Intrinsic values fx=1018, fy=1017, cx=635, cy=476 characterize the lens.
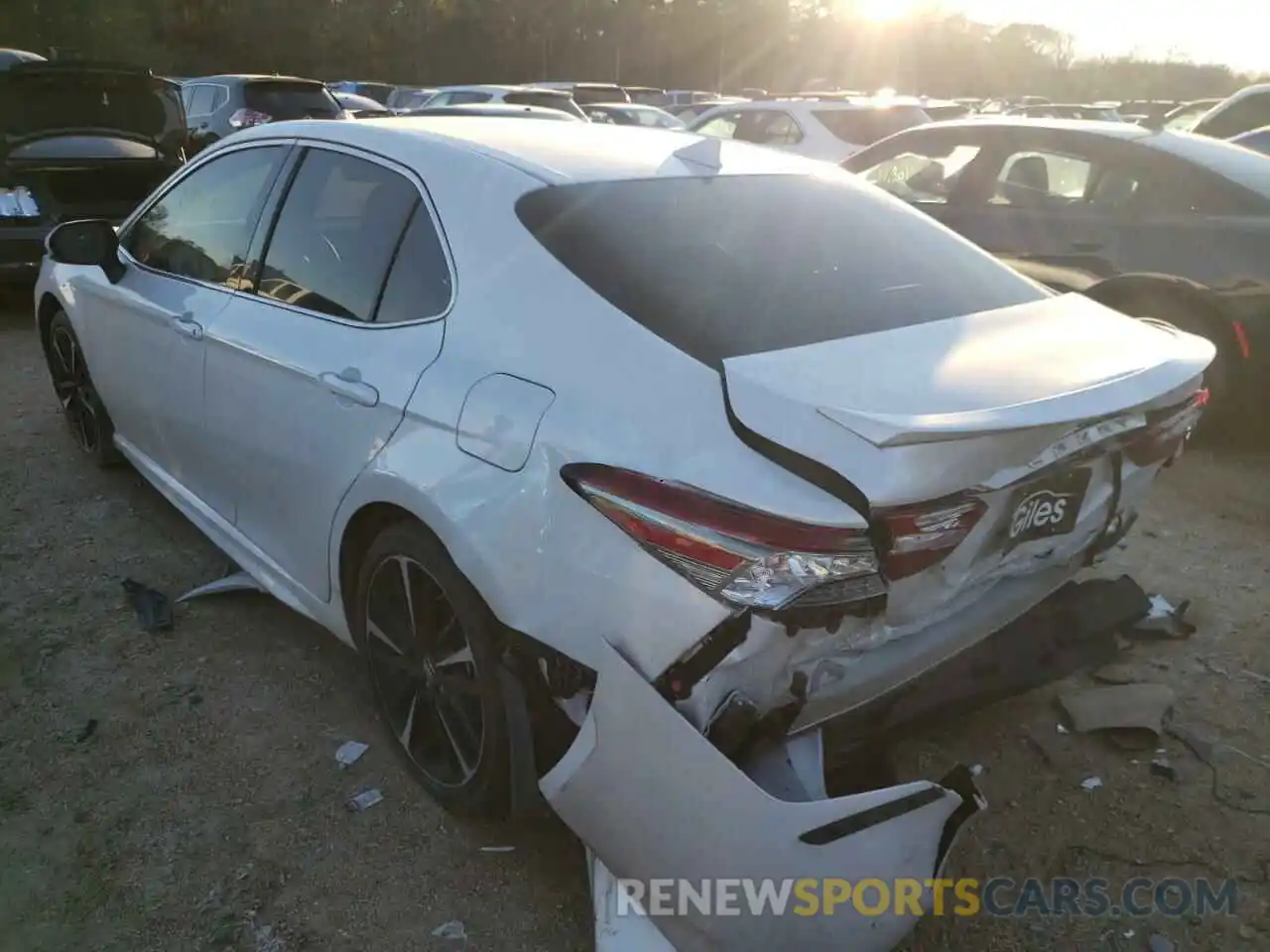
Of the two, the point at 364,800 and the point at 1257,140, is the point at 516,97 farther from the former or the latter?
the point at 364,800

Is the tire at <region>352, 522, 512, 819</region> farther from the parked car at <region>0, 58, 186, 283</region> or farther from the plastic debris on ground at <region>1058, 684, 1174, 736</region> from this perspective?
the parked car at <region>0, 58, 186, 283</region>

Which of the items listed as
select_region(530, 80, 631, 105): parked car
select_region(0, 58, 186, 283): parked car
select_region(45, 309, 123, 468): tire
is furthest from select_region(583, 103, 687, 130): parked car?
select_region(45, 309, 123, 468): tire

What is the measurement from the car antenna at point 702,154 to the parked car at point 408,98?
16.8 m

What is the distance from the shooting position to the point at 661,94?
79.9 ft

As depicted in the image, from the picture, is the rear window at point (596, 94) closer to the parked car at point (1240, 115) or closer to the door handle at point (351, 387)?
the parked car at point (1240, 115)

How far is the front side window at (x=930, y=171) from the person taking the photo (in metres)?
6.12

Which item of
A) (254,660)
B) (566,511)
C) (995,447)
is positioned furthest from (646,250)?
(254,660)

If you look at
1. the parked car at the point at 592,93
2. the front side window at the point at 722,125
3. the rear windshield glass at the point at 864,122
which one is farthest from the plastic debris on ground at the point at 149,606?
the parked car at the point at 592,93

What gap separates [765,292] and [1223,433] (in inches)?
165

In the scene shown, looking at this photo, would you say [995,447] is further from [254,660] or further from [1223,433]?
[1223,433]

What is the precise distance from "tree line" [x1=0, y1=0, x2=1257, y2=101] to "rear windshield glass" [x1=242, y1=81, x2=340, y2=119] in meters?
8.46

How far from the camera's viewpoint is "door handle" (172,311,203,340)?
129 inches

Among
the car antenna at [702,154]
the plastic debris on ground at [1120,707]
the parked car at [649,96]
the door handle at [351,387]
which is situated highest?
the car antenna at [702,154]

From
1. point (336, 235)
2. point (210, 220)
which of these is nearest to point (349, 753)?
point (336, 235)
